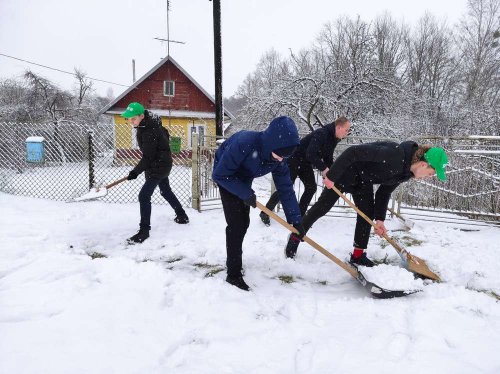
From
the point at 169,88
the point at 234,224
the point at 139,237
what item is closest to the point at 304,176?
the point at 234,224

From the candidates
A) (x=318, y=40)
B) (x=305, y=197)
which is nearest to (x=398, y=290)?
(x=305, y=197)

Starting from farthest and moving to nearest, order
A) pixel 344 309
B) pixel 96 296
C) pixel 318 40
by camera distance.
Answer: pixel 318 40
pixel 344 309
pixel 96 296

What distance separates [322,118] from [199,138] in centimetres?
1113

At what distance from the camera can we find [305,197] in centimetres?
450

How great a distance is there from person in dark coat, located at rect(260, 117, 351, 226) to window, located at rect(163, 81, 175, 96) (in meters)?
17.7

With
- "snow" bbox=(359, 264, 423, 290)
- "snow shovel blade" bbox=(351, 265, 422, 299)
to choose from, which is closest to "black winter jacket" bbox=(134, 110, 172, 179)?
"snow" bbox=(359, 264, 423, 290)

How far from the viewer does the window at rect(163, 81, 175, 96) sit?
20.1 metres

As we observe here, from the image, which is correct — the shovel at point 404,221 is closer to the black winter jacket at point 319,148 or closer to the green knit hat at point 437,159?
the black winter jacket at point 319,148

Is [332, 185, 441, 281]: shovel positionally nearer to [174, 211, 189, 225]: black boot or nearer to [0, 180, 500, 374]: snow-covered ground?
[0, 180, 500, 374]: snow-covered ground

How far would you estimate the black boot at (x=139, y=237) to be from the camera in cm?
397

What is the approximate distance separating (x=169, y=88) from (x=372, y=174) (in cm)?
1912

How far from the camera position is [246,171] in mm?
2748

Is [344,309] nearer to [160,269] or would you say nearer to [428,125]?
[160,269]

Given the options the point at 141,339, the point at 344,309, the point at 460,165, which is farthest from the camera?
the point at 460,165
